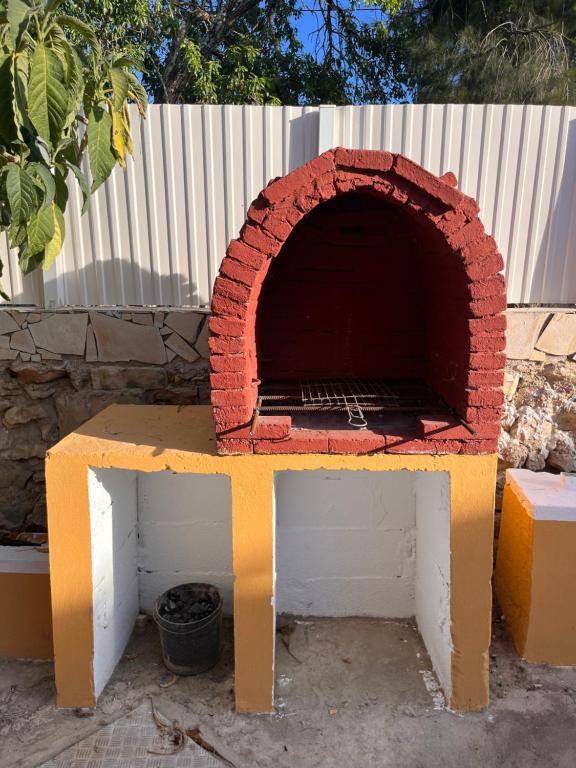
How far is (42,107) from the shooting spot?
5.62ft

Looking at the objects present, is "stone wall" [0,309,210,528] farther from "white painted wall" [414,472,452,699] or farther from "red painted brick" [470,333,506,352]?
"red painted brick" [470,333,506,352]

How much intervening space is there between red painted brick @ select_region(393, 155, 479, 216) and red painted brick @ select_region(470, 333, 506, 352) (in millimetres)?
581

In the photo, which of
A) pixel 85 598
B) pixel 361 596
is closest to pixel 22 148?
pixel 85 598

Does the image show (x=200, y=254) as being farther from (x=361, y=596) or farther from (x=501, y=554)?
(x=501, y=554)

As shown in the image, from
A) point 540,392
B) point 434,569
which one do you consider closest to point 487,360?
point 434,569

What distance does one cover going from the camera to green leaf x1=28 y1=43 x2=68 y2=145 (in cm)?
169

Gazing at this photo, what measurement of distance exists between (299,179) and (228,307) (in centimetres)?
66

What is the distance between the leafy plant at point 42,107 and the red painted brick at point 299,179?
2.27 ft

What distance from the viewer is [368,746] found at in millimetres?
2605

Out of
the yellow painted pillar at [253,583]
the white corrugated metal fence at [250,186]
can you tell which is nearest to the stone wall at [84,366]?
the white corrugated metal fence at [250,186]

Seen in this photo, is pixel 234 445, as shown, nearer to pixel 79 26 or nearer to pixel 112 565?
pixel 112 565

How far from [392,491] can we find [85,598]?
1926 millimetres

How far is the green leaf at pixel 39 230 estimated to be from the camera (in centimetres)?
192

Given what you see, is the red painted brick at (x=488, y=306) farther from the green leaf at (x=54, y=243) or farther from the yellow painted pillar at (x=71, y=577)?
the yellow painted pillar at (x=71, y=577)
